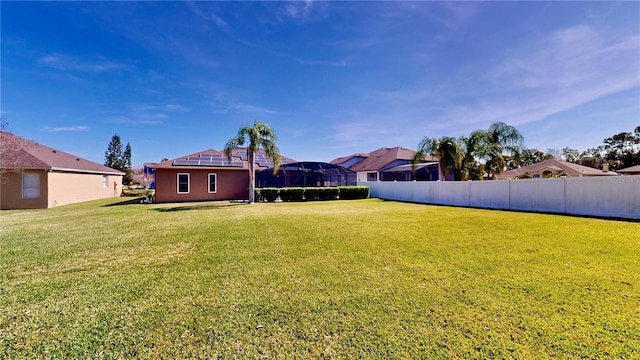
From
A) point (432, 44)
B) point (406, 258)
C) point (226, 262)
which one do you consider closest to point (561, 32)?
point (432, 44)

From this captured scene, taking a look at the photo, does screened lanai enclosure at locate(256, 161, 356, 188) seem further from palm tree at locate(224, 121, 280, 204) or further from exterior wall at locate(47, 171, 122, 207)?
exterior wall at locate(47, 171, 122, 207)

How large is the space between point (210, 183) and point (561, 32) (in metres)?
21.3

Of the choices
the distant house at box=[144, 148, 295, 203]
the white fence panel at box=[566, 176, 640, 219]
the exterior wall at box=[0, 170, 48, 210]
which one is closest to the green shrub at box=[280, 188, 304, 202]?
the distant house at box=[144, 148, 295, 203]

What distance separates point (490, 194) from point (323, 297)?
524 inches

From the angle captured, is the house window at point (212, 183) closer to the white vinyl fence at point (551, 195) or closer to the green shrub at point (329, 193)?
the green shrub at point (329, 193)

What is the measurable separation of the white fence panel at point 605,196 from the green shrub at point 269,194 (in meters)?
15.5

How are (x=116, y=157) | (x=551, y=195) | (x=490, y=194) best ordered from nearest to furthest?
(x=551, y=195) < (x=490, y=194) < (x=116, y=157)

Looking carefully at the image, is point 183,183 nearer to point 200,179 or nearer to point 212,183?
point 200,179

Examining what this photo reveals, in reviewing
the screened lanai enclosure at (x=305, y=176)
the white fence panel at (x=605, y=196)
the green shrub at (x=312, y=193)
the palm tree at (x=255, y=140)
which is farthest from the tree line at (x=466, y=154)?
the palm tree at (x=255, y=140)

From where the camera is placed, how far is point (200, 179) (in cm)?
1830

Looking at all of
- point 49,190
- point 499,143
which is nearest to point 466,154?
point 499,143

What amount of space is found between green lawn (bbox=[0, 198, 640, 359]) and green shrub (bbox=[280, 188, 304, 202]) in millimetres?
11338

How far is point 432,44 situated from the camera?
12.1 m

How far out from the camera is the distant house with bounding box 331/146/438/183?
2438cm
